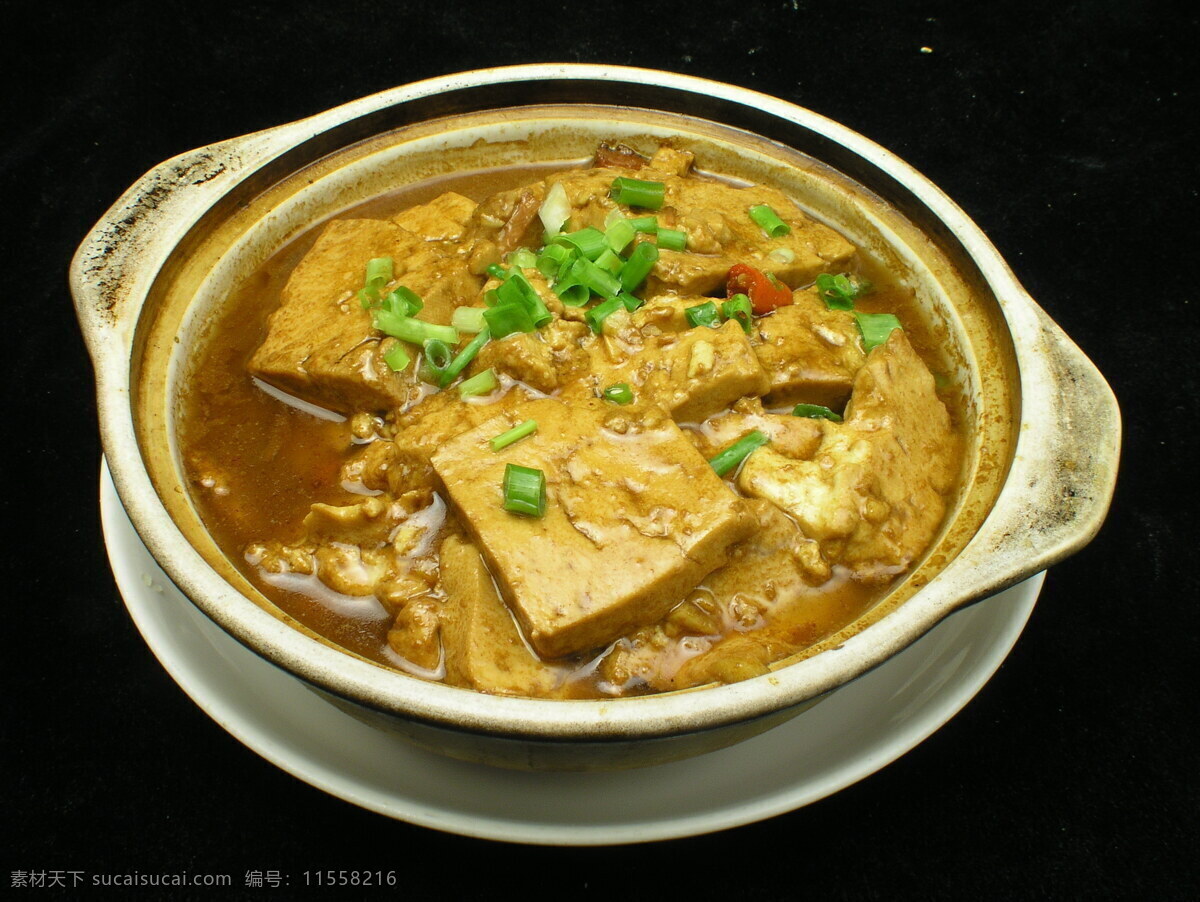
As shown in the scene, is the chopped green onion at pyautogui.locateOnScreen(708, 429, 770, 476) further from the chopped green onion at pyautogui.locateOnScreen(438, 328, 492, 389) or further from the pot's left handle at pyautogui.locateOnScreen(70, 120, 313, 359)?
the pot's left handle at pyautogui.locateOnScreen(70, 120, 313, 359)

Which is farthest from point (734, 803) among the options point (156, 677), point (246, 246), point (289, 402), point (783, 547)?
point (246, 246)

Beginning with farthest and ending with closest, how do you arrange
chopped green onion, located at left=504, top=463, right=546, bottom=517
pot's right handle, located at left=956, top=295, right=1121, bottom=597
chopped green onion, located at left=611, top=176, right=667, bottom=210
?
1. chopped green onion, located at left=611, top=176, right=667, bottom=210
2. chopped green onion, located at left=504, top=463, right=546, bottom=517
3. pot's right handle, located at left=956, top=295, right=1121, bottom=597

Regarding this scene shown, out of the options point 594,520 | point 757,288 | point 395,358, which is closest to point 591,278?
point 757,288

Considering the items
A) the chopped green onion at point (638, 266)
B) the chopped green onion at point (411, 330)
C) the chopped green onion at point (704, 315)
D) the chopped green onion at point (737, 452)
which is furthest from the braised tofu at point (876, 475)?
the chopped green onion at point (411, 330)

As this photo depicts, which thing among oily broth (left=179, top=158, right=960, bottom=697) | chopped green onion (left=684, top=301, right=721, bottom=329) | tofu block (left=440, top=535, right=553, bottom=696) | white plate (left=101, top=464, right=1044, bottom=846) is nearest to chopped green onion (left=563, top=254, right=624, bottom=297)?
chopped green onion (left=684, top=301, right=721, bottom=329)

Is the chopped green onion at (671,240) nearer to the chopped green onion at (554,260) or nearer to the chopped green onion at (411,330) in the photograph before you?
the chopped green onion at (554,260)
